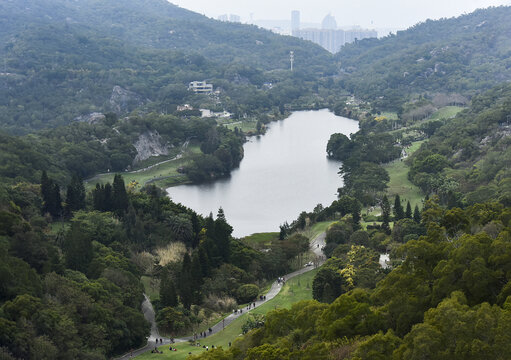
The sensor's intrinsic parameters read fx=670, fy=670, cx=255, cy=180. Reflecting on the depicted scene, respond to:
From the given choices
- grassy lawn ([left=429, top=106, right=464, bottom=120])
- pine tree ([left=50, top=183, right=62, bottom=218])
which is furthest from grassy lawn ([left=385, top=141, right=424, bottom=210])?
grassy lawn ([left=429, top=106, right=464, bottom=120])

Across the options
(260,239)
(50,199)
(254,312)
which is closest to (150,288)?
(254,312)

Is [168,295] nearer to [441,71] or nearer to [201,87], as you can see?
[201,87]

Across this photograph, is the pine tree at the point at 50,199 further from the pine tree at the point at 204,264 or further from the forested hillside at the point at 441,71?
the forested hillside at the point at 441,71

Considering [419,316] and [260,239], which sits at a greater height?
[419,316]

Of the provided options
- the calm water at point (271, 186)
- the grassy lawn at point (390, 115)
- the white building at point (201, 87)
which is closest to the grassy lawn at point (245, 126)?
the calm water at point (271, 186)

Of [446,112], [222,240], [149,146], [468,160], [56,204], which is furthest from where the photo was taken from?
[446,112]

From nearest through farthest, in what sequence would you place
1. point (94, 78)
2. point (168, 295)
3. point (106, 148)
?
1. point (168, 295)
2. point (106, 148)
3. point (94, 78)

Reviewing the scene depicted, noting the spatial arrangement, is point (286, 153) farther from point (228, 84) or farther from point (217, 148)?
point (228, 84)

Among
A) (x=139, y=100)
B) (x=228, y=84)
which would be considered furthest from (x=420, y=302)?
(x=228, y=84)
